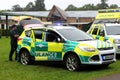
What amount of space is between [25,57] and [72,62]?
9.60ft

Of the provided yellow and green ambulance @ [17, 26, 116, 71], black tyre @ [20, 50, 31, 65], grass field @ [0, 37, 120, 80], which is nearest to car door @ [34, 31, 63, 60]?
yellow and green ambulance @ [17, 26, 116, 71]

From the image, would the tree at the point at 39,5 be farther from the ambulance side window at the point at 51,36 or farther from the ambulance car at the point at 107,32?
the ambulance side window at the point at 51,36

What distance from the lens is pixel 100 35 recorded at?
720 inches

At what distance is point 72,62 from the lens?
44.3 feet

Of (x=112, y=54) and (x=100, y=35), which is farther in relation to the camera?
(x=100, y=35)

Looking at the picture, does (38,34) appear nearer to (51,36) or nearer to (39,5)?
(51,36)

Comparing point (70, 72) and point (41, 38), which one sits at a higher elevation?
point (41, 38)

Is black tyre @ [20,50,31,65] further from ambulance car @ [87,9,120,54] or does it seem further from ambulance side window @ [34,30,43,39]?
ambulance car @ [87,9,120,54]

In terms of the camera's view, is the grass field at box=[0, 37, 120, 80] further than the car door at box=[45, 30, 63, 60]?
No

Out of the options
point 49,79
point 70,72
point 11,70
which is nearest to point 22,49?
point 11,70

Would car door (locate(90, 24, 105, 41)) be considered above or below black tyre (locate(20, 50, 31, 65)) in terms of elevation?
above

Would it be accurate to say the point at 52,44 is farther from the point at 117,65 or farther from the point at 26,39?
the point at 117,65

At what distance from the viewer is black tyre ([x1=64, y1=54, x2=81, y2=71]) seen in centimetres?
1334

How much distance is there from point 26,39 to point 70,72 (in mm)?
3239
